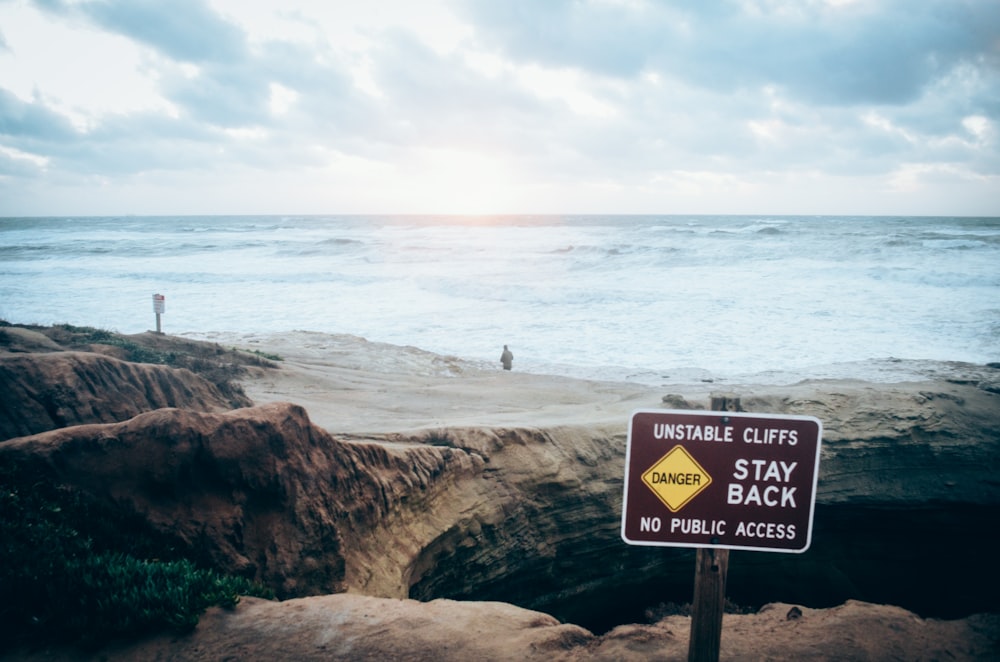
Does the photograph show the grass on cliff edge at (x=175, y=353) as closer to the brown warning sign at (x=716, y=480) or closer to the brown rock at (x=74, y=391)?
the brown rock at (x=74, y=391)

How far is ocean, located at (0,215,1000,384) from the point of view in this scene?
1866cm

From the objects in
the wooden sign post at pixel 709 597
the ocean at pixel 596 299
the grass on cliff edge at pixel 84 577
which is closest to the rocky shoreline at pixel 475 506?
the grass on cliff edge at pixel 84 577

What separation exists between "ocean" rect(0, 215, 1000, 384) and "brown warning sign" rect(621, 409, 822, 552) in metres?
12.7

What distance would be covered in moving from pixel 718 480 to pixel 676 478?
0.21m

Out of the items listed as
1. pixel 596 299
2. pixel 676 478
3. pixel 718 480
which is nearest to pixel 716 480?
pixel 718 480

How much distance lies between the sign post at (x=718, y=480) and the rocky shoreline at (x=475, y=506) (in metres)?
1.46

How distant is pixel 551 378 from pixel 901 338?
12.6m

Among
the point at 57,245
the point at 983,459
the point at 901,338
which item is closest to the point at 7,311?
the point at 983,459

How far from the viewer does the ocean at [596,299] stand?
61.2 feet

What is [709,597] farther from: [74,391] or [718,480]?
[74,391]

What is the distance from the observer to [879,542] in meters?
9.09

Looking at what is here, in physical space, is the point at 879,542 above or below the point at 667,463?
below

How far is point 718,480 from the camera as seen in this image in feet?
10.0

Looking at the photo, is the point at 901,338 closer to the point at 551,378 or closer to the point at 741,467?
the point at 551,378
